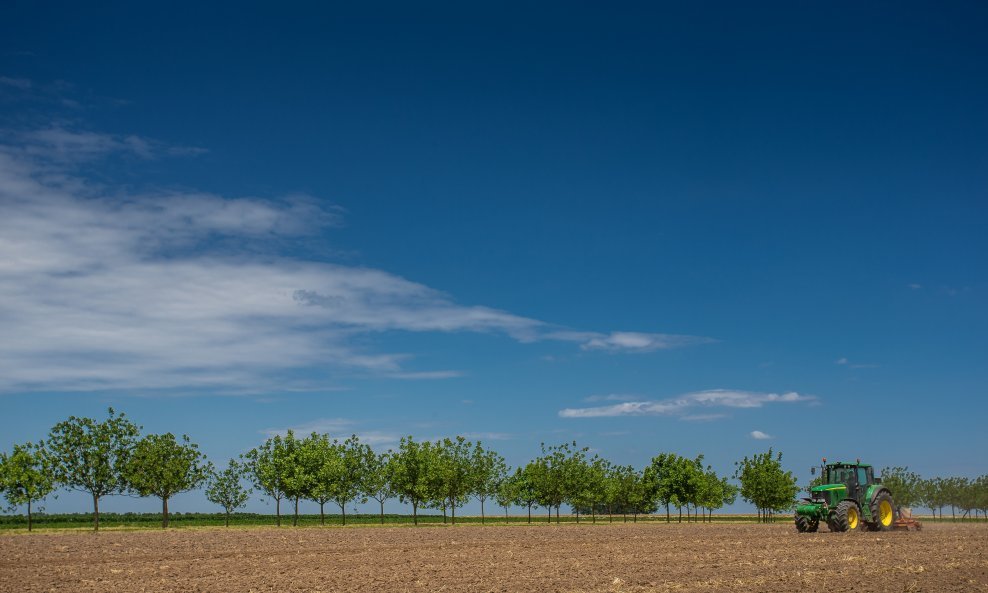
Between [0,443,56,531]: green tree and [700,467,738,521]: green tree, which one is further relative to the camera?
[700,467,738,521]: green tree

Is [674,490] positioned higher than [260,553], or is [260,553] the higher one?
[260,553]

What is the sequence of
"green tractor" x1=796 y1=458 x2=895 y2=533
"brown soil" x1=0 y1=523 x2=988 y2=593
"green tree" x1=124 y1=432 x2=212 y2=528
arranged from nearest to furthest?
"brown soil" x1=0 y1=523 x2=988 y2=593
"green tractor" x1=796 y1=458 x2=895 y2=533
"green tree" x1=124 y1=432 x2=212 y2=528

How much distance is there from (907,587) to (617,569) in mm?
8664

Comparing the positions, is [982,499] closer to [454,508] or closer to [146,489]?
[454,508]

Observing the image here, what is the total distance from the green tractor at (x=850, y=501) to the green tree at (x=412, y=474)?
46433mm

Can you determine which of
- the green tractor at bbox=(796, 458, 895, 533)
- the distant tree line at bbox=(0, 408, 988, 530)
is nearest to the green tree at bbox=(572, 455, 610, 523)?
the distant tree line at bbox=(0, 408, 988, 530)

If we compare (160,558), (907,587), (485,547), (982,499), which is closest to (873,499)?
(485,547)

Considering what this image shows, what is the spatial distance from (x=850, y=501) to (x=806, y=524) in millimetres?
3071

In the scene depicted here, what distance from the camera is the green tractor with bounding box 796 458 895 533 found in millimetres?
44844

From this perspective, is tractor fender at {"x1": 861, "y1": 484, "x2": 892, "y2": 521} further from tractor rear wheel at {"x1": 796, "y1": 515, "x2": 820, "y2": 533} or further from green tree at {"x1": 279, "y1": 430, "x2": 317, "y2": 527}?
green tree at {"x1": 279, "y1": 430, "x2": 317, "y2": 527}

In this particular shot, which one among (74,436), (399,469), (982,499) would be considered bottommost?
(982,499)

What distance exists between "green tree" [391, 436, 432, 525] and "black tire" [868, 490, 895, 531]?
160 ft

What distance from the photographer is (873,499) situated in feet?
148

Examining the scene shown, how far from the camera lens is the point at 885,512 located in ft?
152
